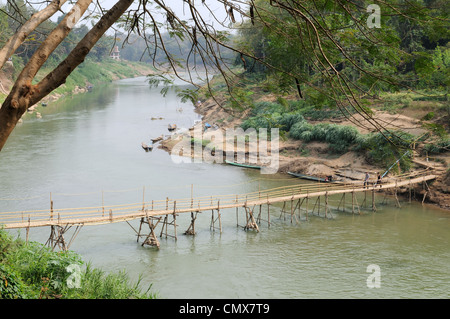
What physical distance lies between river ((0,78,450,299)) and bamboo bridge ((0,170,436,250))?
51 cm

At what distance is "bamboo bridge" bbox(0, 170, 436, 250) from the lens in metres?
15.5

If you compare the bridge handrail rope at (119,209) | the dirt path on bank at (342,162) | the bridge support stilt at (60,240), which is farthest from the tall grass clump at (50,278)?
the dirt path on bank at (342,162)

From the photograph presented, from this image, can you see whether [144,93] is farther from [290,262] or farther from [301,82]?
[301,82]

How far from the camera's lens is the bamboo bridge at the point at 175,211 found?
15492mm

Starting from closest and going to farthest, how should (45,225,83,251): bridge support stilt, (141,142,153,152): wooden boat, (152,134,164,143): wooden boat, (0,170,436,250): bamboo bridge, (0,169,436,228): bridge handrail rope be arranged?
1. (45,225,83,251): bridge support stilt
2. (0,170,436,250): bamboo bridge
3. (0,169,436,228): bridge handrail rope
4. (141,142,153,152): wooden boat
5. (152,134,164,143): wooden boat

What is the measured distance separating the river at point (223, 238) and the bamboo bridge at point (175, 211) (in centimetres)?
51

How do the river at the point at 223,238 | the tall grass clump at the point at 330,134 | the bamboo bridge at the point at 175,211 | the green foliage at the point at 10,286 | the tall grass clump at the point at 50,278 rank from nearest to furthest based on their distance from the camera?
the green foliage at the point at 10,286, the tall grass clump at the point at 50,278, the river at the point at 223,238, the bamboo bridge at the point at 175,211, the tall grass clump at the point at 330,134

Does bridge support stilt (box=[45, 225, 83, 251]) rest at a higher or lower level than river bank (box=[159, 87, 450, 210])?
lower

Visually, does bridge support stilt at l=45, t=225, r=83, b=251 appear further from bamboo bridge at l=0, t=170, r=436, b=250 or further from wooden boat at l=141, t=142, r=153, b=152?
wooden boat at l=141, t=142, r=153, b=152

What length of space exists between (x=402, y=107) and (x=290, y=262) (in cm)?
1942

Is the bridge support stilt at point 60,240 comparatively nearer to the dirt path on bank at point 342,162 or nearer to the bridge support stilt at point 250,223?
the bridge support stilt at point 250,223

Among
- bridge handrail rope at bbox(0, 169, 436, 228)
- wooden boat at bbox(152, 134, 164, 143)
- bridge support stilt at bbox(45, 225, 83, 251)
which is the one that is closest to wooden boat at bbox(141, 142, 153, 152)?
wooden boat at bbox(152, 134, 164, 143)

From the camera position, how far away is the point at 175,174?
26.5 m
